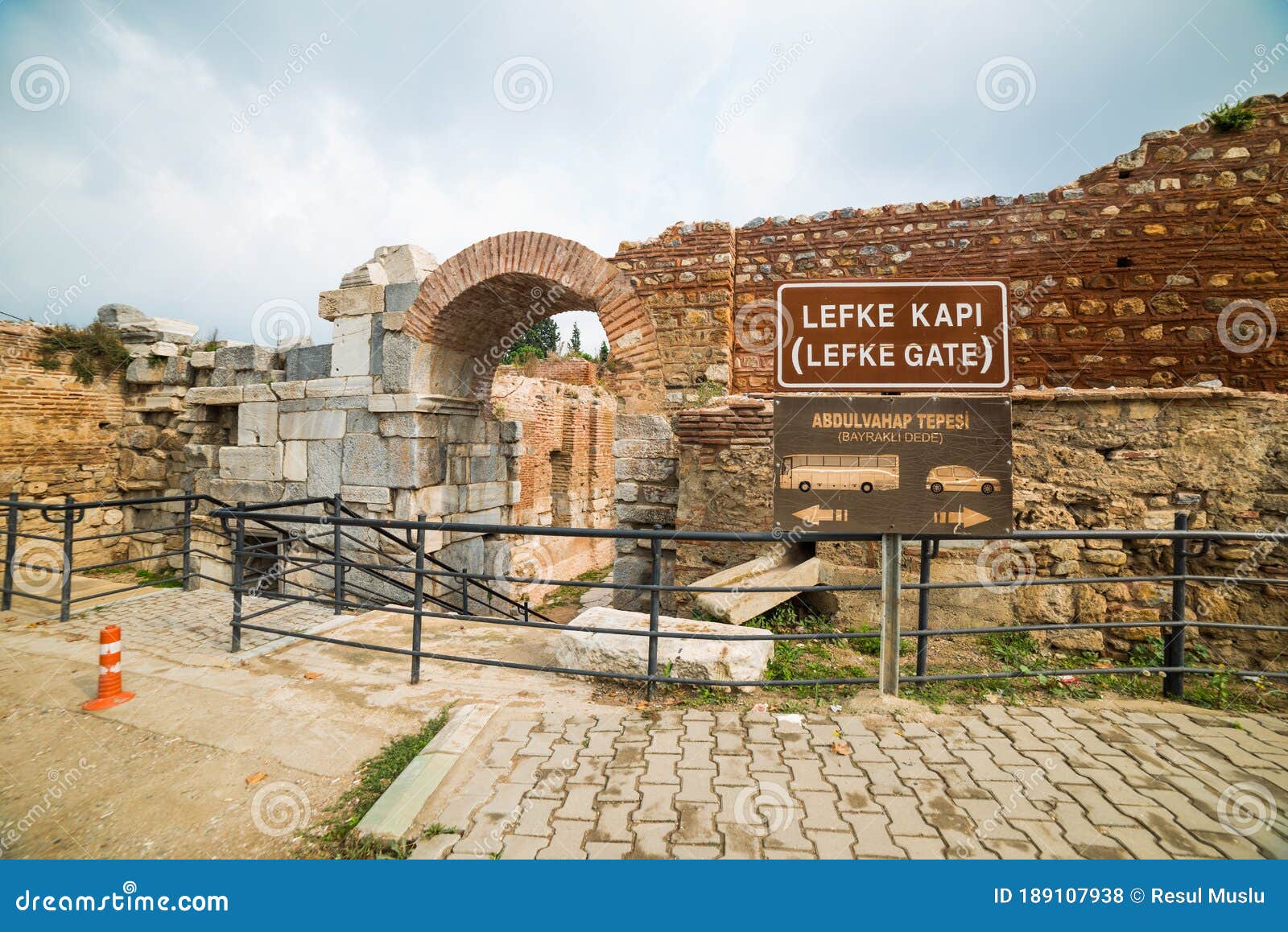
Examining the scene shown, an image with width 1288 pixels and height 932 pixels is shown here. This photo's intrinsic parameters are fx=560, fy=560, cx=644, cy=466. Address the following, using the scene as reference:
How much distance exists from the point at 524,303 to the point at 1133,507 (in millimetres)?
6090

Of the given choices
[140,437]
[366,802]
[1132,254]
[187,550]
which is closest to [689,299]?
[1132,254]

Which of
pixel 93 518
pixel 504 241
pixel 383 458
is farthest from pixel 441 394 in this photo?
pixel 93 518

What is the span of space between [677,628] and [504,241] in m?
4.40

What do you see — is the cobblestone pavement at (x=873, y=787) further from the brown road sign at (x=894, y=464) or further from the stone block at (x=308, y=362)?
the stone block at (x=308, y=362)

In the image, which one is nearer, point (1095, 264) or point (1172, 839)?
point (1172, 839)

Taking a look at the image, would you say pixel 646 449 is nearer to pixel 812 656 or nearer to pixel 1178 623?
pixel 812 656

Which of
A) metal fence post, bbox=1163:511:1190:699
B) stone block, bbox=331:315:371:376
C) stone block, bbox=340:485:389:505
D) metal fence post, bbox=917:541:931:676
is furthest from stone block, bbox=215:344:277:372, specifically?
metal fence post, bbox=1163:511:1190:699

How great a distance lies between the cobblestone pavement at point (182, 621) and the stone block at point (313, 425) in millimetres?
2070

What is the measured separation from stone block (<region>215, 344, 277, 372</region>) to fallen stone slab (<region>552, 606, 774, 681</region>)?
6246 millimetres

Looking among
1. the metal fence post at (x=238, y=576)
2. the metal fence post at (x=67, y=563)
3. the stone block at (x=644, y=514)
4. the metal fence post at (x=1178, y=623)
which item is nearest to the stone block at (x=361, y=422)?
the metal fence post at (x=67, y=563)

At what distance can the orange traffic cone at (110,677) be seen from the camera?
3396mm

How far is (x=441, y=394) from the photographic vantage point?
6867 mm

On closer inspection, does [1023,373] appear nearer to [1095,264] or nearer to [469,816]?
[1095,264]

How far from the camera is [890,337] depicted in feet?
9.54
